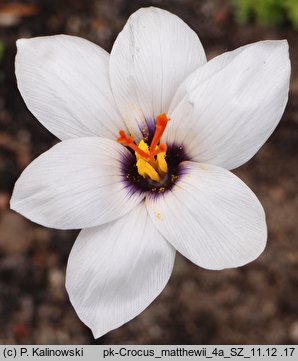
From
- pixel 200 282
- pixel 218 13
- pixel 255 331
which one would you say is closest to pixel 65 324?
pixel 200 282

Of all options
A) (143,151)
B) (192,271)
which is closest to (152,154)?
(143,151)

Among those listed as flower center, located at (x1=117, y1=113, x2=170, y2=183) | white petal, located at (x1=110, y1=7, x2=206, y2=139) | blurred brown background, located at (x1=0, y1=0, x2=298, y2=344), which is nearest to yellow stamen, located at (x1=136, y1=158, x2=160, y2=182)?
flower center, located at (x1=117, y1=113, x2=170, y2=183)

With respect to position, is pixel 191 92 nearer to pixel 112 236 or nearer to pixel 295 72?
pixel 112 236

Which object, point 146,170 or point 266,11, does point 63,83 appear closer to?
point 146,170

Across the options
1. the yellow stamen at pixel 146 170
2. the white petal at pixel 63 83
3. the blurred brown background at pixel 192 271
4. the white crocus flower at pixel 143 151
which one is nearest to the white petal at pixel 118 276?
the white crocus flower at pixel 143 151

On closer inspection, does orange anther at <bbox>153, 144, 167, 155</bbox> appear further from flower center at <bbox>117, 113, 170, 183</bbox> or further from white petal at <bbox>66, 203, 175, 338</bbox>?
white petal at <bbox>66, 203, 175, 338</bbox>
